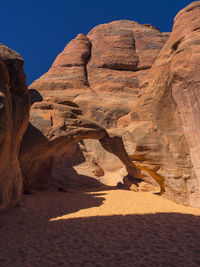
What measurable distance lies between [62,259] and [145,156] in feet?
16.5

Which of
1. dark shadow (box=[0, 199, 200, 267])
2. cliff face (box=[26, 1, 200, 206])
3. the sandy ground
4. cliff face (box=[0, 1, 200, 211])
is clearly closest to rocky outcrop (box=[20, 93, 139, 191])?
cliff face (box=[0, 1, 200, 211])

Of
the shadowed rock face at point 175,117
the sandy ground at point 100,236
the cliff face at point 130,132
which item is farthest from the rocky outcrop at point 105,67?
the sandy ground at point 100,236

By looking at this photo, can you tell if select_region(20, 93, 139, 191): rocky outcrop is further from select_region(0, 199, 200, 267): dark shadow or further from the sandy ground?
select_region(0, 199, 200, 267): dark shadow

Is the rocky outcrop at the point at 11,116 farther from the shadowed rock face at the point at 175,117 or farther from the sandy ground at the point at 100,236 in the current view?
the shadowed rock face at the point at 175,117

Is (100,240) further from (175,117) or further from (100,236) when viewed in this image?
(175,117)

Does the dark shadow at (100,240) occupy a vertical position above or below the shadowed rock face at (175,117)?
below

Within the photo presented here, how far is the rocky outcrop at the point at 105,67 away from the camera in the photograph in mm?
19125

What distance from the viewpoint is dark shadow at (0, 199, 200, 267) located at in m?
3.04

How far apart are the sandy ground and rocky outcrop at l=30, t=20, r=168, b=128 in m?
12.4

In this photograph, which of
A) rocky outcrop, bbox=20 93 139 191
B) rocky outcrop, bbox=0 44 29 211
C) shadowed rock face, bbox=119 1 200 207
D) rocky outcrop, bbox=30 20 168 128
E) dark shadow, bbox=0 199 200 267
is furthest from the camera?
rocky outcrop, bbox=30 20 168 128

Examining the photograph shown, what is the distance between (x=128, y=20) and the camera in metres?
26.8

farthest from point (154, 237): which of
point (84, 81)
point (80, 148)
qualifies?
point (84, 81)

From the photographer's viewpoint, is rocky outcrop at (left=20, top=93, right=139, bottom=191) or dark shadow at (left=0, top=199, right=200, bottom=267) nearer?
dark shadow at (left=0, top=199, right=200, bottom=267)

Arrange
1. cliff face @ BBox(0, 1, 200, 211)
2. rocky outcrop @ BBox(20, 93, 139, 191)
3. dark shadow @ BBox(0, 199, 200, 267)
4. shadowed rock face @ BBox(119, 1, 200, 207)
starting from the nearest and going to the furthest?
dark shadow @ BBox(0, 199, 200, 267)
cliff face @ BBox(0, 1, 200, 211)
shadowed rock face @ BBox(119, 1, 200, 207)
rocky outcrop @ BBox(20, 93, 139, 191)
